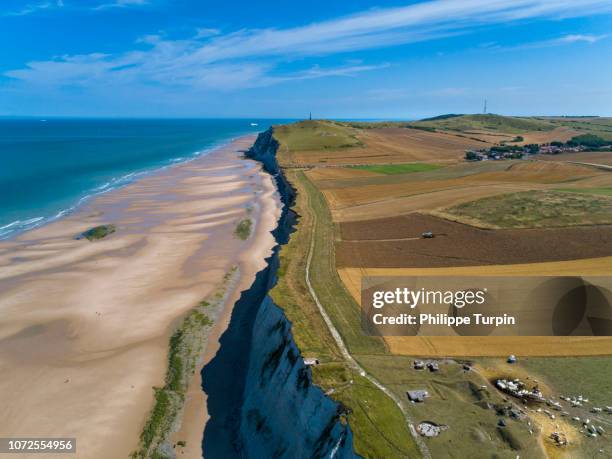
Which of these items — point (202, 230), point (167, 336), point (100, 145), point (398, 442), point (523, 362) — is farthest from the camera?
point (100, 145)

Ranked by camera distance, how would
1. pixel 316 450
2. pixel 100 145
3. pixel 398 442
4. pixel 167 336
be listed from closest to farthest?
pixel 398 442, pixel 316 450, pixel 167 336, pixel 100 145

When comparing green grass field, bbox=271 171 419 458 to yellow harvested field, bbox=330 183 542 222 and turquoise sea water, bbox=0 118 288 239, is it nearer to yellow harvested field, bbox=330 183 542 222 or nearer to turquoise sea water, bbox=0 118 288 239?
yellow harvested field, bbox=330 183 542 222

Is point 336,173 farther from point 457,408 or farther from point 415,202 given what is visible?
point 457,408

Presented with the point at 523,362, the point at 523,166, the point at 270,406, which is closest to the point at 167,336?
the point at 270,406

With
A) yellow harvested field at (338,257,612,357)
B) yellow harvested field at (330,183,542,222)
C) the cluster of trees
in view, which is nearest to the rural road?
yellow harvested field at (338,257,612,357)

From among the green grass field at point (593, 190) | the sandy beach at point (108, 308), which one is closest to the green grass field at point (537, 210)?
the green grass field at point (593, 190)

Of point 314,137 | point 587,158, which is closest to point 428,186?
point 587,158

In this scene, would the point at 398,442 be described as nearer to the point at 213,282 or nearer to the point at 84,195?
the point at 213,282
